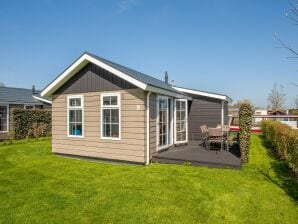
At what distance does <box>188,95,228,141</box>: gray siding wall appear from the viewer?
13.0m

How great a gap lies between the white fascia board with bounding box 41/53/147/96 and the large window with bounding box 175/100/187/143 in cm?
385

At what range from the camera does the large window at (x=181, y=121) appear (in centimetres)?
1122

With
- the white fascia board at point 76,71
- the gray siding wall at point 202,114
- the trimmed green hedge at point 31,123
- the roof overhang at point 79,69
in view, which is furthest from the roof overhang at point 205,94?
the trimmed green hedge at point 31,123

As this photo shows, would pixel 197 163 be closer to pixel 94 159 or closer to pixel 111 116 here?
pixel 111 116

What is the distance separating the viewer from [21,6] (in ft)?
40.0

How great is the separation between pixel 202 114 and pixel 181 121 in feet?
7.39

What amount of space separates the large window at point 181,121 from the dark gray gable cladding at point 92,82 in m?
3.67

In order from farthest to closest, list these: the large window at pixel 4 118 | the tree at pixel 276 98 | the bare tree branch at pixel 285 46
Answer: the tree at pixel 276 98 < the large window at pixel 4 118 < the bare tree branch at pixel 285 46

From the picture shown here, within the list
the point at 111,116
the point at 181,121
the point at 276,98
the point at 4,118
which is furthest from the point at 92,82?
the point at 276,98

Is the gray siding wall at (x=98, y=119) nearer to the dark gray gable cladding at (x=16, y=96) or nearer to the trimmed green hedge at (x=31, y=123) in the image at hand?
the trimmed green hedge at (x=31, y=123)

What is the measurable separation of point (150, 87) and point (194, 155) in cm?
313

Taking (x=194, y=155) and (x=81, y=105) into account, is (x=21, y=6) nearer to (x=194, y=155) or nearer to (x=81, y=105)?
(x=81, y=105)

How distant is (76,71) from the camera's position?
9586 millimetres

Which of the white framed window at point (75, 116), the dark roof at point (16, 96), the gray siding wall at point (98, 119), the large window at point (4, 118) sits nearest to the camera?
the gray siding wall at point (98, 119)
